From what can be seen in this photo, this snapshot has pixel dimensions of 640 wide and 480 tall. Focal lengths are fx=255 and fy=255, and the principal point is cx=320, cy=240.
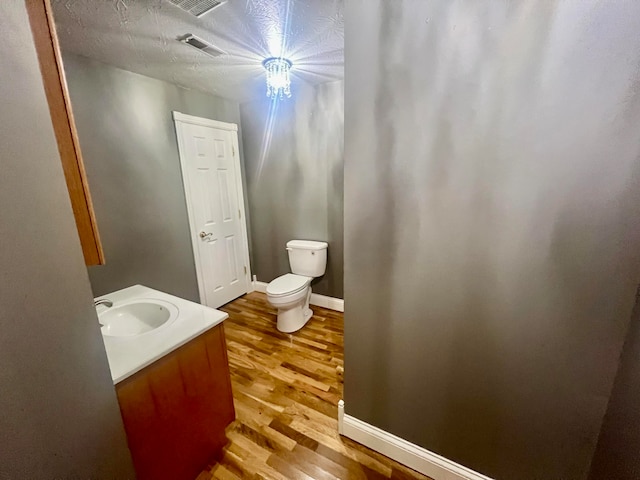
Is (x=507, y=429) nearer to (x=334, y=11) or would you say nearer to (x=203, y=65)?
(x=334, y=11)

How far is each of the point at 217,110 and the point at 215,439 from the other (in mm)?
2759

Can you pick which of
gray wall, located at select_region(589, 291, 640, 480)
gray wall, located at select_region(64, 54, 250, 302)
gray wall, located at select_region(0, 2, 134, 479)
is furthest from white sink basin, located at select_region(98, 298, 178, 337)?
gray wall, located at select_region(589, 291, 640, 480)

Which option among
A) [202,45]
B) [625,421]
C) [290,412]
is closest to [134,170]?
[202,45]

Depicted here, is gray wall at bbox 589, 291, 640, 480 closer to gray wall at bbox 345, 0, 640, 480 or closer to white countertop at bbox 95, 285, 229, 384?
gray wall at bbox 345, 0, 640, 480

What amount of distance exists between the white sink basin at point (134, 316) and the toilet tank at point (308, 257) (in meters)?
1.36

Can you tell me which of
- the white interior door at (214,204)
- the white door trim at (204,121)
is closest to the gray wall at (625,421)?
the white interior door at (214,204)

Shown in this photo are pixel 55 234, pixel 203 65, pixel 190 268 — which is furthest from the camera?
pixel 190 268

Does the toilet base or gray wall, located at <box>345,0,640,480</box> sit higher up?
gray wall, located at <box>345,0,640,480</box>

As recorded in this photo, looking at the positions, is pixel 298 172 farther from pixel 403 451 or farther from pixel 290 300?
pixel 403 451

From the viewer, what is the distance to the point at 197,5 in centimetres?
124

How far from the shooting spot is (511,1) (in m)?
0.76

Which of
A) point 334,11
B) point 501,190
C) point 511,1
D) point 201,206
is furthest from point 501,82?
point 201,206

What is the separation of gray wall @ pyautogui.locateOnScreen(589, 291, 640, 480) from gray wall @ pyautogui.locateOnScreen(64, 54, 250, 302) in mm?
2707

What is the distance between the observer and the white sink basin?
144 centimetres
